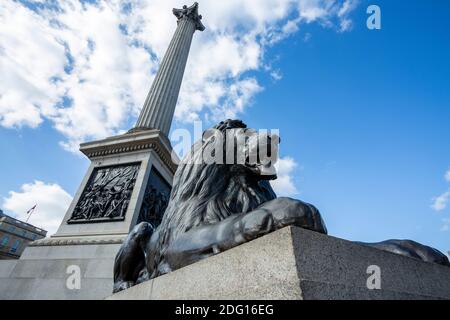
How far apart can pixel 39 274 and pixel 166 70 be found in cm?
1092

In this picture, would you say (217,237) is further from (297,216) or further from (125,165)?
(125,165)

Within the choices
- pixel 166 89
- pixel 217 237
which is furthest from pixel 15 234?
pixel 217 237

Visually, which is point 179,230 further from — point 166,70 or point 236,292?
point 166,70

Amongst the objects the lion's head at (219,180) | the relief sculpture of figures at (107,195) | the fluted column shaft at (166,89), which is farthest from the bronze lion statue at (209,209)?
the fluted column shaft at (166,89)

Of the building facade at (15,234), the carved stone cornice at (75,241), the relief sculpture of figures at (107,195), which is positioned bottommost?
the carved stone cornice at (75,241)

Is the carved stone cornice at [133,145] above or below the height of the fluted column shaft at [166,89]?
below

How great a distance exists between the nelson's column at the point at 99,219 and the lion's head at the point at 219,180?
14.0ft

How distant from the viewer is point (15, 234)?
52219 mm

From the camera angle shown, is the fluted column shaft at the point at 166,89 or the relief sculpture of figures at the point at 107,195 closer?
the relief sculpture of figures at the point at 107,195

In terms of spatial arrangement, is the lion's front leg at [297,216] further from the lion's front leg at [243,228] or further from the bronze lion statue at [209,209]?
the bronze lion statue at [209,209]

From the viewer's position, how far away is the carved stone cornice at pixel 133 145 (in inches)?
354

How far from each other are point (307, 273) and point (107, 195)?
26.8 feet

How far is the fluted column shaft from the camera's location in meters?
12.4
